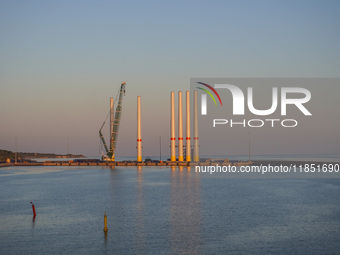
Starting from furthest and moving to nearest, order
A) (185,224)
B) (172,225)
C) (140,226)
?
(185,224) → (172,225) → (140,226)

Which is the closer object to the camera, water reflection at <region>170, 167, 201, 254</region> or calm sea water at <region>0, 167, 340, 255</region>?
calm sea water at <region>0, 167, 340, 255</region>

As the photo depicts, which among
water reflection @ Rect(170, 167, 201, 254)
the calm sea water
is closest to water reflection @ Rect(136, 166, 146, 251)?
the calm sea water

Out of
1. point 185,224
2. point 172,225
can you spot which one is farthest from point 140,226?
point 185,224

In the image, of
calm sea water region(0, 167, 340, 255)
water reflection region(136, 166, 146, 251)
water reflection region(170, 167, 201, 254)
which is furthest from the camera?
water reflection region(136, 166, 146, 251)

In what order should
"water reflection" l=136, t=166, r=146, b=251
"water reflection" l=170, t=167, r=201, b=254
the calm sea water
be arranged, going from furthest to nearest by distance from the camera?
"water reflection" l=136, t=166, r=146, b=251
"water reflection" l=170, t=167, r=201, b=254
the calm sea water

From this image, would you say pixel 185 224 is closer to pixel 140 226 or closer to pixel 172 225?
pixel 172 225

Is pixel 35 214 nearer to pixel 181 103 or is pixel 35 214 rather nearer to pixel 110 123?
pixel 181 103

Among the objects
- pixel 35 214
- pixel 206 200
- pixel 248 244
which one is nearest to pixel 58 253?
→ pixel 248 244

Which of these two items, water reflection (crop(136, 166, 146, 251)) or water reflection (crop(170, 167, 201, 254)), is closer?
water reflection (crop(170, 167, 201, 254))

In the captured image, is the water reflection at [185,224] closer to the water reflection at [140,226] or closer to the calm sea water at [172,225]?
the calm sea water at [172,225]

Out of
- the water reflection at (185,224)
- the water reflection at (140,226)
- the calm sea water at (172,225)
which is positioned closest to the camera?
the calm sea water at (172,225)

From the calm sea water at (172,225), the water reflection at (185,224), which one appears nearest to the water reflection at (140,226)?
the calm sea water at (172,225)

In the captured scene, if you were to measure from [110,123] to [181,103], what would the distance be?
41779mm

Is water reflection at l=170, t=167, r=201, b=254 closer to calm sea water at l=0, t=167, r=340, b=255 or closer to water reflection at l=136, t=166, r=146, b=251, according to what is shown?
calm sea water at l=0, t=167, r=340, b=255
